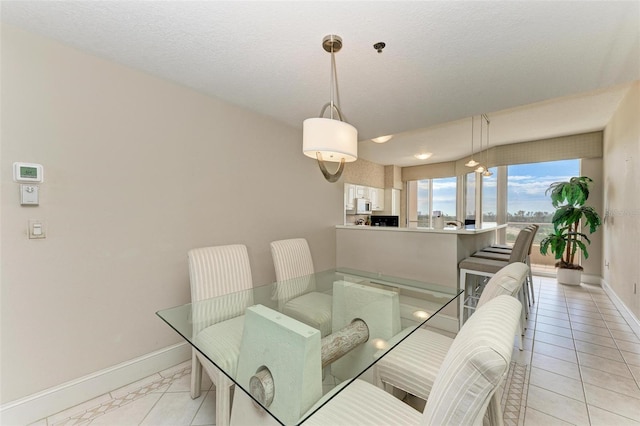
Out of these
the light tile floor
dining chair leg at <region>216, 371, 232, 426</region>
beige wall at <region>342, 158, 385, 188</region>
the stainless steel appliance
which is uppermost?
beige wall at <region>342, 158, 385, 188</region>

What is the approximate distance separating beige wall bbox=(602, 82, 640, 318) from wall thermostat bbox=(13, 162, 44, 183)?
499cm

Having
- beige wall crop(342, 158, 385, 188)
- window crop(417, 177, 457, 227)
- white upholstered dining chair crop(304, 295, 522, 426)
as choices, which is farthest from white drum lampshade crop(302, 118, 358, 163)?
window crop(417, 177, 457, 227)

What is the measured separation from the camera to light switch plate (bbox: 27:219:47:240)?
1.62 meters

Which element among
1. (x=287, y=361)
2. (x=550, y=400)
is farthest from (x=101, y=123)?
(x=550, y=400)

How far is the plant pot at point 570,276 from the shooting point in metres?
4.36

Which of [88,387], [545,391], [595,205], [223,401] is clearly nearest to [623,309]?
[595,205]

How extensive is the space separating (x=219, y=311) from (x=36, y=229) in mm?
1211

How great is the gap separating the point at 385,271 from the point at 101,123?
3.10m

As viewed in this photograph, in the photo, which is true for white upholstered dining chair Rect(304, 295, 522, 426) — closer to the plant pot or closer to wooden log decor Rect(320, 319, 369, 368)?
wooden log decor Rect(320, 319, 369, 368)

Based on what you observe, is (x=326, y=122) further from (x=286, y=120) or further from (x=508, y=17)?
(x=286, y=120)

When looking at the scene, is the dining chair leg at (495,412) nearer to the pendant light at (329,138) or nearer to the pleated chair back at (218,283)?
the pendant light at (329,138)

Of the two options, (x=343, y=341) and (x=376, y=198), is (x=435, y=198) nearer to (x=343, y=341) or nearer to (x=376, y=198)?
(x=376, y=198)

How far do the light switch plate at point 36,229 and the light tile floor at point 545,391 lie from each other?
1116 mm

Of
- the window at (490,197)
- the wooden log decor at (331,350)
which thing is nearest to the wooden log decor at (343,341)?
the wooden log decor at (331,350)
